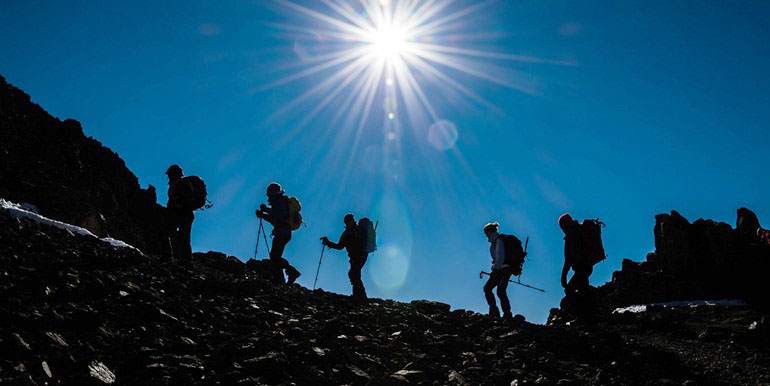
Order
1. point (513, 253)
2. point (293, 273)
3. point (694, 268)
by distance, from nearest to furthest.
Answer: point (513, 253)
point (293, 273)
point (694, 268)

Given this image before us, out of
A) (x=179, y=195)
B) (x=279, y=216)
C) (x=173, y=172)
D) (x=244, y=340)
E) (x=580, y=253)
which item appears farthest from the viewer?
(x=279, y=216)

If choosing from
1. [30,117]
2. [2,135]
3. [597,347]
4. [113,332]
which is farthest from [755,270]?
[30,117]

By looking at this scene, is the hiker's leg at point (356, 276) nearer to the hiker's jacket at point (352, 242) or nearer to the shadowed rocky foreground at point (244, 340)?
the hiker's jacket at point (352, 242)

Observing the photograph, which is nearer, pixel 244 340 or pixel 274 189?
pixel 244 340

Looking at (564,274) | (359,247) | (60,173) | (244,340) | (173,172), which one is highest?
(60,173)

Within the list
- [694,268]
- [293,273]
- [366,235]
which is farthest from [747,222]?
[293,273]

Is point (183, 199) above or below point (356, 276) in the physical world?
above

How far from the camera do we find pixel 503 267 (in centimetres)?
1391

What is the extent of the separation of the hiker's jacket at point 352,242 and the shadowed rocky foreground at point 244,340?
3.25m

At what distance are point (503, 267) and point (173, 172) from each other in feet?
34.3

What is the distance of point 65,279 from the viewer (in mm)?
6766

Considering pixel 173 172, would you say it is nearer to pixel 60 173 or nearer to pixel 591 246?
pixel 591 246

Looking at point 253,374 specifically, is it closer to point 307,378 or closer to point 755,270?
point 307,378

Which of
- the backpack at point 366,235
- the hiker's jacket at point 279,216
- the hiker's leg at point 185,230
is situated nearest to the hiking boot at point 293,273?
the hiker's jacket at point 279,216
